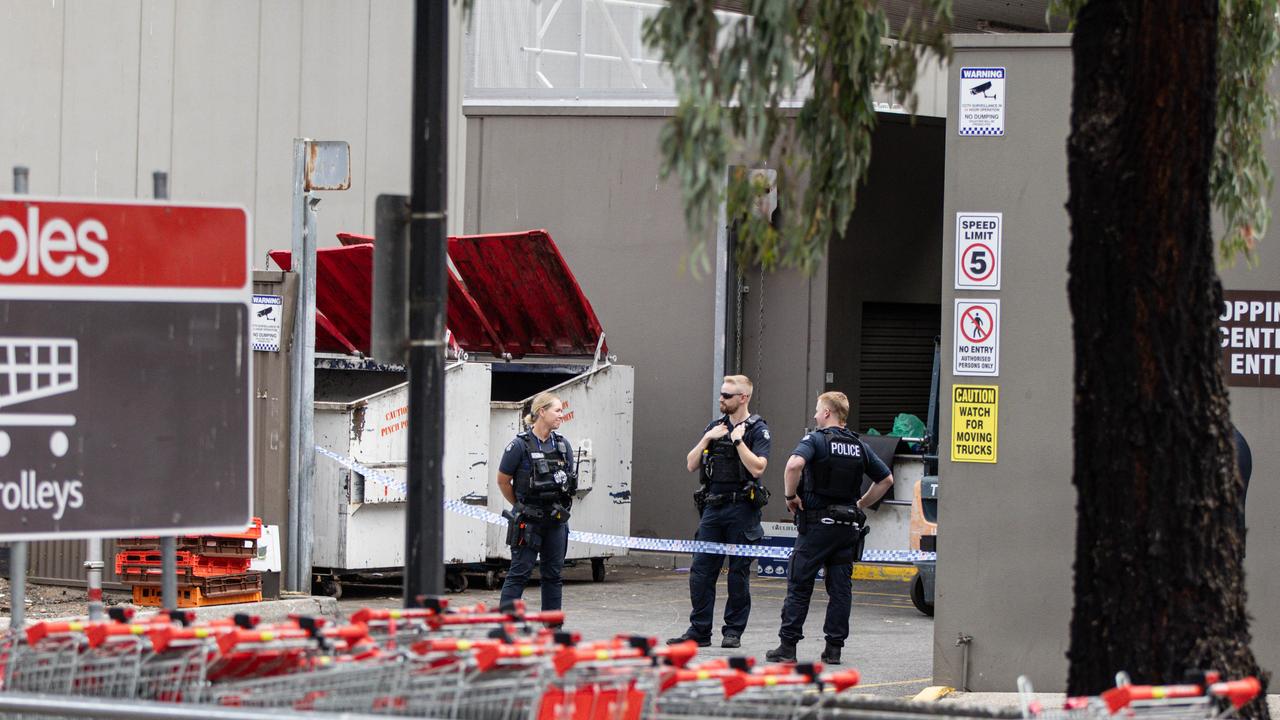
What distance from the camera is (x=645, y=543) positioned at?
1538cm

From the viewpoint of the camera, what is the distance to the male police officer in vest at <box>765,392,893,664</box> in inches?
466

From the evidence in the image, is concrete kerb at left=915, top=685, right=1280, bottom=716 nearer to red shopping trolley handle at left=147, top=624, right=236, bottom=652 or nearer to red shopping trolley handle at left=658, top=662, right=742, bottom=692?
red shopping trolley handle at left=658, top=662, right=742, bottom=692

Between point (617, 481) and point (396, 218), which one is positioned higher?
point (396, 218)

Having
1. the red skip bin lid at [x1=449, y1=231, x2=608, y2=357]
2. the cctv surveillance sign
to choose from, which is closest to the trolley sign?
the cctv surveillance sign

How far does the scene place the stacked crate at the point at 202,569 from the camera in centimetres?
1250

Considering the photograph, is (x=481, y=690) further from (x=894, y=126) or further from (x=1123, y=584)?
(x=894, y=126)

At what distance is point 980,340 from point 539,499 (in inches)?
146

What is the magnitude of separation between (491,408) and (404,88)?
9188 mm

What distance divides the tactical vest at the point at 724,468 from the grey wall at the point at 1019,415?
8.31ft

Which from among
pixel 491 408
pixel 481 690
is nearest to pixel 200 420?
pixel 481 690

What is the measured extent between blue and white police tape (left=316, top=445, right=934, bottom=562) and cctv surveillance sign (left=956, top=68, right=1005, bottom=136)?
3.72m

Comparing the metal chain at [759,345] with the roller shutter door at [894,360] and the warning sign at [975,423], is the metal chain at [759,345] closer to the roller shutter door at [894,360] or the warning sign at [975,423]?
the roller shutter door at [894,360]

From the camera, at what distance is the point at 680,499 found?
1922cm

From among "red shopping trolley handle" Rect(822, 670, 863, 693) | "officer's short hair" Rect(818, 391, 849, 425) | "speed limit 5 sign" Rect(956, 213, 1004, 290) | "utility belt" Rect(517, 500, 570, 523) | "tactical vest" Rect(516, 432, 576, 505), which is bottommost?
"utility belt" Rect(517, 500, 570, 523)
